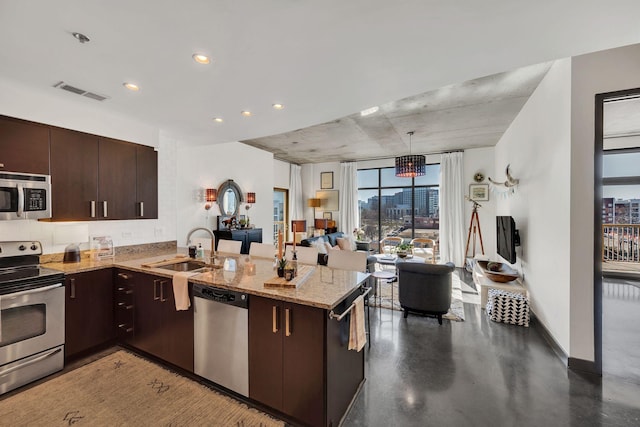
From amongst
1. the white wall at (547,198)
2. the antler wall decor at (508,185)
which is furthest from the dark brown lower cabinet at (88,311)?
the antler wall decor at (508,185)

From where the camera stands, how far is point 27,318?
7.34 feet

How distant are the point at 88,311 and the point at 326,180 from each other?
6850 mm

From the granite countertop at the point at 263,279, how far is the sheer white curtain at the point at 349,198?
5306 millimetres

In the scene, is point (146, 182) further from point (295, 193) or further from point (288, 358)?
point (295, 193)

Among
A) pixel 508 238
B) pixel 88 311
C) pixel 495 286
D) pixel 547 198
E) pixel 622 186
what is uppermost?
pixel 622 186

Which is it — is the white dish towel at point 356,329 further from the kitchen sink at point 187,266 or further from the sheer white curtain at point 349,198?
the sheer white curtain at point 349,198

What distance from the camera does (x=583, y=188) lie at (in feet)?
7.88

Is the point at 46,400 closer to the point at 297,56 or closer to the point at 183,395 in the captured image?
the point at 183,395

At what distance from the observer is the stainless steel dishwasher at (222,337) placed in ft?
6.41

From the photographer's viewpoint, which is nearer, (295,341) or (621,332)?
(295,341)

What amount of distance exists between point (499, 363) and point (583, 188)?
188 centimetres

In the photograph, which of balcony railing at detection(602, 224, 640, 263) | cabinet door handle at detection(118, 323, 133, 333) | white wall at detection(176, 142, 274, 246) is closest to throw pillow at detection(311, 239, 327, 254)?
white wall at detection(176, 142, 274, 246)

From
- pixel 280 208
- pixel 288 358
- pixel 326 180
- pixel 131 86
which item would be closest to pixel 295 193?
pixel 280 208

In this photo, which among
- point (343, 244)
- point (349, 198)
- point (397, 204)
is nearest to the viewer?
point (343, 244)
